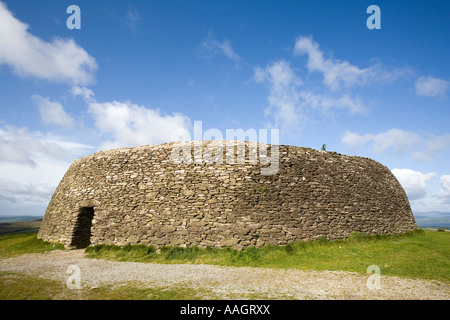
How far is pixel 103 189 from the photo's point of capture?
44.7 ft

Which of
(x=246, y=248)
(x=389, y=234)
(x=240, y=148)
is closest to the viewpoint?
(x=246, y=248)

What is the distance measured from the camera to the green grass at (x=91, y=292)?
19.2 feet

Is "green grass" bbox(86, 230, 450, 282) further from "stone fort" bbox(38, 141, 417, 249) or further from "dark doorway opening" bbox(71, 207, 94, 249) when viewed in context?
"dark doorway opening" bbox(71, 207, 94, 249)

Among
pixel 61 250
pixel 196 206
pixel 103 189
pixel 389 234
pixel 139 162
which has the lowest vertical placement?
pixel 61 250

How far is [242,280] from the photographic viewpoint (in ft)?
23.9

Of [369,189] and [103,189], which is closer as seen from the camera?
[103,189]

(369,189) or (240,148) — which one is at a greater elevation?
(240,148)

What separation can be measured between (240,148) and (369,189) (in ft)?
30.6

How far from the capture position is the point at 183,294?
5.98 metres

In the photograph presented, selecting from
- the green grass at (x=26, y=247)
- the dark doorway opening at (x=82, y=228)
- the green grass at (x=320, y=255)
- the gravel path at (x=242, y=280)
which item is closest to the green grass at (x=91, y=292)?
the gravel path at (x=242, y=280)

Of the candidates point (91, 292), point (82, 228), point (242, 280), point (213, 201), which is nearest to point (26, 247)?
point (82, 228)
